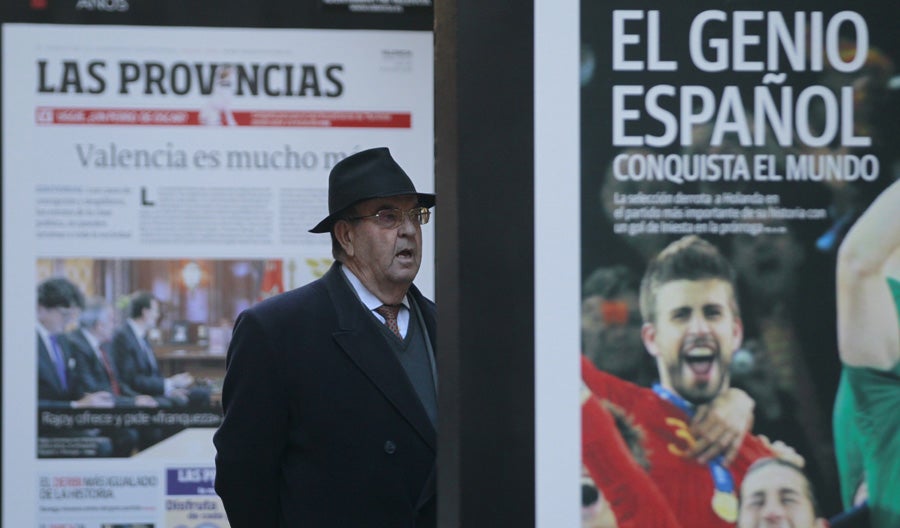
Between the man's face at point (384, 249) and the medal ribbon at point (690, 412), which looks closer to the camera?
the medal ribbon at point (690, 412)

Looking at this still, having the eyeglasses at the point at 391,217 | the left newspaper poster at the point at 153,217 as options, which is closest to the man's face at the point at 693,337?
the eyeglasses at the point at 391,217

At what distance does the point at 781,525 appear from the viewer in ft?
5.17

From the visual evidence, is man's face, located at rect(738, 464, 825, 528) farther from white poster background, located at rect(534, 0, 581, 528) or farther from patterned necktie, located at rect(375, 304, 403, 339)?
patterned necktie, located at rect(375, 304, 403, 339)

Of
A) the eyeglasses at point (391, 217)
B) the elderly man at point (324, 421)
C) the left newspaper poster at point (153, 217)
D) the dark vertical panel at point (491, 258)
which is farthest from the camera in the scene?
the left newspaper poster at point (153, 217)

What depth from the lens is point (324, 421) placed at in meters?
3.55

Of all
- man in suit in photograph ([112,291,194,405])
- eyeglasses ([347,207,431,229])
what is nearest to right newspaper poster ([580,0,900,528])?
eyeglasses ([347,207,431,229])

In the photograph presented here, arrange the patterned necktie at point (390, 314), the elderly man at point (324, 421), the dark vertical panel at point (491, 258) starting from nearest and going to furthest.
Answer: the dark vertical panel at point (491, 258), the elderly man at point (324, 421), the patterned necktie at point (390, 314)

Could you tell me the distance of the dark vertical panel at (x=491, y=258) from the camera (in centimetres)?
153

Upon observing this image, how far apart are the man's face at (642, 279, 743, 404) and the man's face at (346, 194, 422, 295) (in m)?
2.31

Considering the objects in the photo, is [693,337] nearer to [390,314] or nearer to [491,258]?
[491,258]

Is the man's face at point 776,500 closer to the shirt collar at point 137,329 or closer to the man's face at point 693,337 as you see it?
the man's face at point 693,337

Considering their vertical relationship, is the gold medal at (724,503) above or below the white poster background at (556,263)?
below

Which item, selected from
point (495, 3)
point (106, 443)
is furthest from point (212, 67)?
point (495, 3)

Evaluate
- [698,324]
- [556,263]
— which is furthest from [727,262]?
[556,263]
